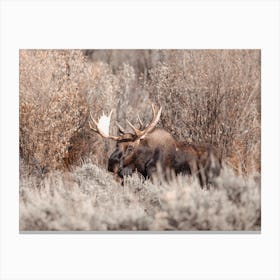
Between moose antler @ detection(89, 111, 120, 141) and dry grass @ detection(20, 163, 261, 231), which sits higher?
moose antler @ detection(89, 111, 120, 141)

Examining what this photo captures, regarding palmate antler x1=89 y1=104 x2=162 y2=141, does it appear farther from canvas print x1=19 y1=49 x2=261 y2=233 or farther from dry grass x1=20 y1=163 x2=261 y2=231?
dry grass x1=20 y1=163 x2=261 y2=231

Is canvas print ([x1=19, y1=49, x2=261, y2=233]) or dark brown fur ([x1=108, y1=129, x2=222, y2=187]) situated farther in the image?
dark brown fur ([x1=108, y1=129, x2=222, y2=187])

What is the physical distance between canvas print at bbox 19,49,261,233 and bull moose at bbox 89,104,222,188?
0.01 metres

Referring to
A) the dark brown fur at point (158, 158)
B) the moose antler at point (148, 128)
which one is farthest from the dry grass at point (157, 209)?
the moose antler at point (148, 128)

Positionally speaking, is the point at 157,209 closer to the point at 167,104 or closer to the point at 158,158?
the point at 158,158

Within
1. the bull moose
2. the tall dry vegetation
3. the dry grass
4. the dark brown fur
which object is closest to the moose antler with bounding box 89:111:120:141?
the bull moose

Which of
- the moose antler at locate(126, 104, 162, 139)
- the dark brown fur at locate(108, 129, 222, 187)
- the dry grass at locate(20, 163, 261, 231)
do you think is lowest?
the dry grass at locate(20, 163, 261, 231)

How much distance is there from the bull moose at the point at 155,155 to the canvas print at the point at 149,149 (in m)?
0.01

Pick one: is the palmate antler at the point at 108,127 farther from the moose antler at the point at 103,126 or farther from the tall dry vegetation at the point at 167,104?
the tall dry vegetation at the point at 167,104

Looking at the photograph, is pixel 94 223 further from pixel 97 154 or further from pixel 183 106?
pixel 183 106

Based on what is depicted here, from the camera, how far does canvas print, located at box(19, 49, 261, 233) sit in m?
8.23

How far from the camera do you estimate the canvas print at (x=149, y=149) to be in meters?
8.23
